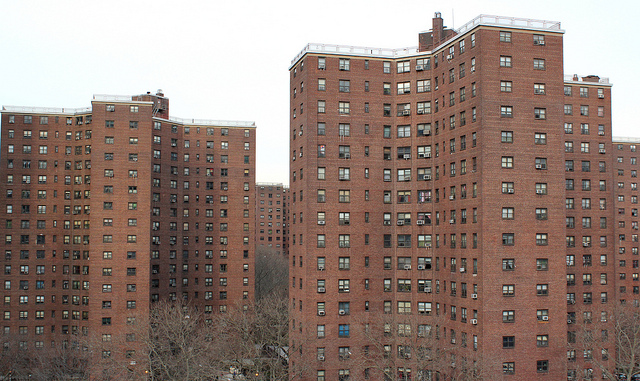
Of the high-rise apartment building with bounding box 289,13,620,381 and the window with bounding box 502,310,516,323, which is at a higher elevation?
the high-rise apartment building with bounding box 289,13,620,381

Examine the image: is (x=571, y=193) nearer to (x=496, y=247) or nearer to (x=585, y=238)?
(x=585, y=238)

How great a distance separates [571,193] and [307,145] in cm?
4517

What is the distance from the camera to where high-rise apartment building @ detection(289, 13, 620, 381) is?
6725 cm

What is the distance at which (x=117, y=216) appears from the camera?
3819 inches

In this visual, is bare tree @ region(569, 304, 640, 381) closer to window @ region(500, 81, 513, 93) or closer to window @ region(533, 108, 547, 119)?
window @ region(533, 108, 547, 119)

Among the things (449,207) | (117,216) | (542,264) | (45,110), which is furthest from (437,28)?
(45,110)

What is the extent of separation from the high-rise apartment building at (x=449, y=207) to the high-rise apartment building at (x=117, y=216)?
34.2m

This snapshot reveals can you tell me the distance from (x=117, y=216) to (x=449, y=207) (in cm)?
5979

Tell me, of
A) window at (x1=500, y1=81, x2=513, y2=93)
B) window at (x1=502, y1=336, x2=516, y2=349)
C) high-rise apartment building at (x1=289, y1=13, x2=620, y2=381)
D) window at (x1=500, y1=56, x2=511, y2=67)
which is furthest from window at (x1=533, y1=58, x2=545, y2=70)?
window at (x1=502, y1=336, x2=516, y2=349)

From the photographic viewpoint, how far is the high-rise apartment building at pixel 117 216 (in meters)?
96.4

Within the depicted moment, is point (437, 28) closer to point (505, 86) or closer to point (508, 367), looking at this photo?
point (505, 86)

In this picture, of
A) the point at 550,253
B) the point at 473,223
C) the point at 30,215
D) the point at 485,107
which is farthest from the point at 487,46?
the point at 30,215

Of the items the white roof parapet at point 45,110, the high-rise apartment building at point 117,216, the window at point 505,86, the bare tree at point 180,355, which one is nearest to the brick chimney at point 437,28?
the window at point 505,86

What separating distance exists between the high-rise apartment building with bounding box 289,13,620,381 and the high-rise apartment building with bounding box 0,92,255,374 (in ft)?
112
